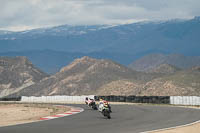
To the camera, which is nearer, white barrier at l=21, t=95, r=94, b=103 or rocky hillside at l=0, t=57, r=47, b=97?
white barrier at l=21, t=95, r=94, b=103

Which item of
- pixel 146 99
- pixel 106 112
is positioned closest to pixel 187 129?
pixel 106 112

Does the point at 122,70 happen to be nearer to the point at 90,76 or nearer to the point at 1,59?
the point at 90,76

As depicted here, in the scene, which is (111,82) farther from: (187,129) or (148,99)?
(187,129)

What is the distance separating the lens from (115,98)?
204 ft

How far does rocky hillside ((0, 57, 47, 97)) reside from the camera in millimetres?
169000

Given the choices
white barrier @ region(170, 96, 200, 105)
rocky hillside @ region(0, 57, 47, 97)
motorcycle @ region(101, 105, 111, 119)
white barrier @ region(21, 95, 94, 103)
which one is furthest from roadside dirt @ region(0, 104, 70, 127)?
rocky hillside @ region(0, 57, 47, 97)

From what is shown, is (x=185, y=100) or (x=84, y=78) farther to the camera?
(x=84, y=78)

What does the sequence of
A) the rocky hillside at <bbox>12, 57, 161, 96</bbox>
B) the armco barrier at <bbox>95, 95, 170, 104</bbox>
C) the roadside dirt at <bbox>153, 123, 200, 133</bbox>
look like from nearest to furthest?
1. the roadside dirt at <bbox>153, 123, 200, 133</bbox>
2. the armco barrier at <bbox>95, 95, 170, 104</bbox>
3. the rocky hillside at <bbox>12, 57, 161, 96</bbox>

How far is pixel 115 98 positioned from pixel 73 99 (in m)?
9.55

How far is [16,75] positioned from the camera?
597 ft

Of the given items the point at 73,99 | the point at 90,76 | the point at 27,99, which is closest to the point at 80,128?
the point at 73,99

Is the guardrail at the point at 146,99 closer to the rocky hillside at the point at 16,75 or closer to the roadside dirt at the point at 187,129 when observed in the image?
the roadside dirt at the point at 187,129

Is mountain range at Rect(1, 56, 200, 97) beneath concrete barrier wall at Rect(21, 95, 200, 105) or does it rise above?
above

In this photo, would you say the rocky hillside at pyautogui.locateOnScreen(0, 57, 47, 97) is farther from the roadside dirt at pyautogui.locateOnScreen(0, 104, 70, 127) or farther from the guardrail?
the roadside dirt at pyautogui.locateOnScreen(0, 104, 70, 127)
